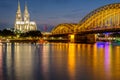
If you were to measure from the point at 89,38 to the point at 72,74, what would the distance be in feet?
376

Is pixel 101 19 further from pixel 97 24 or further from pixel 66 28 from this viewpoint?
pixel 66 28

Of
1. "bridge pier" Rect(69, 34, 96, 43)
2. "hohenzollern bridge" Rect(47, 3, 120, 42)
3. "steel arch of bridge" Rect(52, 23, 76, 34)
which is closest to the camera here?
"hohenzollern bridge" Rect(47, 3, 120, 42)

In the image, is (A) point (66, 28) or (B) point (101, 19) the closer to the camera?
(B) point (101, 19)

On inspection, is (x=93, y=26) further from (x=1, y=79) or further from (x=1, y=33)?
(x=1, y=79)

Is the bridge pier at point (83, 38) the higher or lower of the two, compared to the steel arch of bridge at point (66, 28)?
lower

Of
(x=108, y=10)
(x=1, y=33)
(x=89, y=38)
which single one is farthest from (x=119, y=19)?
(x=1, y=33)

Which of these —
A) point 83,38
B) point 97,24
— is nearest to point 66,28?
point 83,38

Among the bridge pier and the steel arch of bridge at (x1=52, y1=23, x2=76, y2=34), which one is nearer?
the bridge pier

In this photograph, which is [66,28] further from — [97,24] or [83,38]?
[97,24]

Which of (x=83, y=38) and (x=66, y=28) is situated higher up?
(x=66, y=28)

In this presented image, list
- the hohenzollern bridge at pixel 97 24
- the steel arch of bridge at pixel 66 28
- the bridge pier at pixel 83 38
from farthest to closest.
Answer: the steel arch of bridge at pixel 66 28 < the bridge pier at pixel 83 38 < the hohenzollern bridge at pixel 97 24

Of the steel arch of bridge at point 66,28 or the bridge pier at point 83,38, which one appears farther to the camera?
the steel arch of bridge at point 66,28


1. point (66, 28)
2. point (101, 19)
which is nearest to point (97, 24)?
point (101, 19)

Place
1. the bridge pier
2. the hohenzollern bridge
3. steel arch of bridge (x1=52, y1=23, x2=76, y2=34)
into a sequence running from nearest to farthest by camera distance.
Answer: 1. the hohenzollern bridge
2. the bridge pier
3. steel arch of bridge (x1=52, y1=23, x2=76, y2=34)
